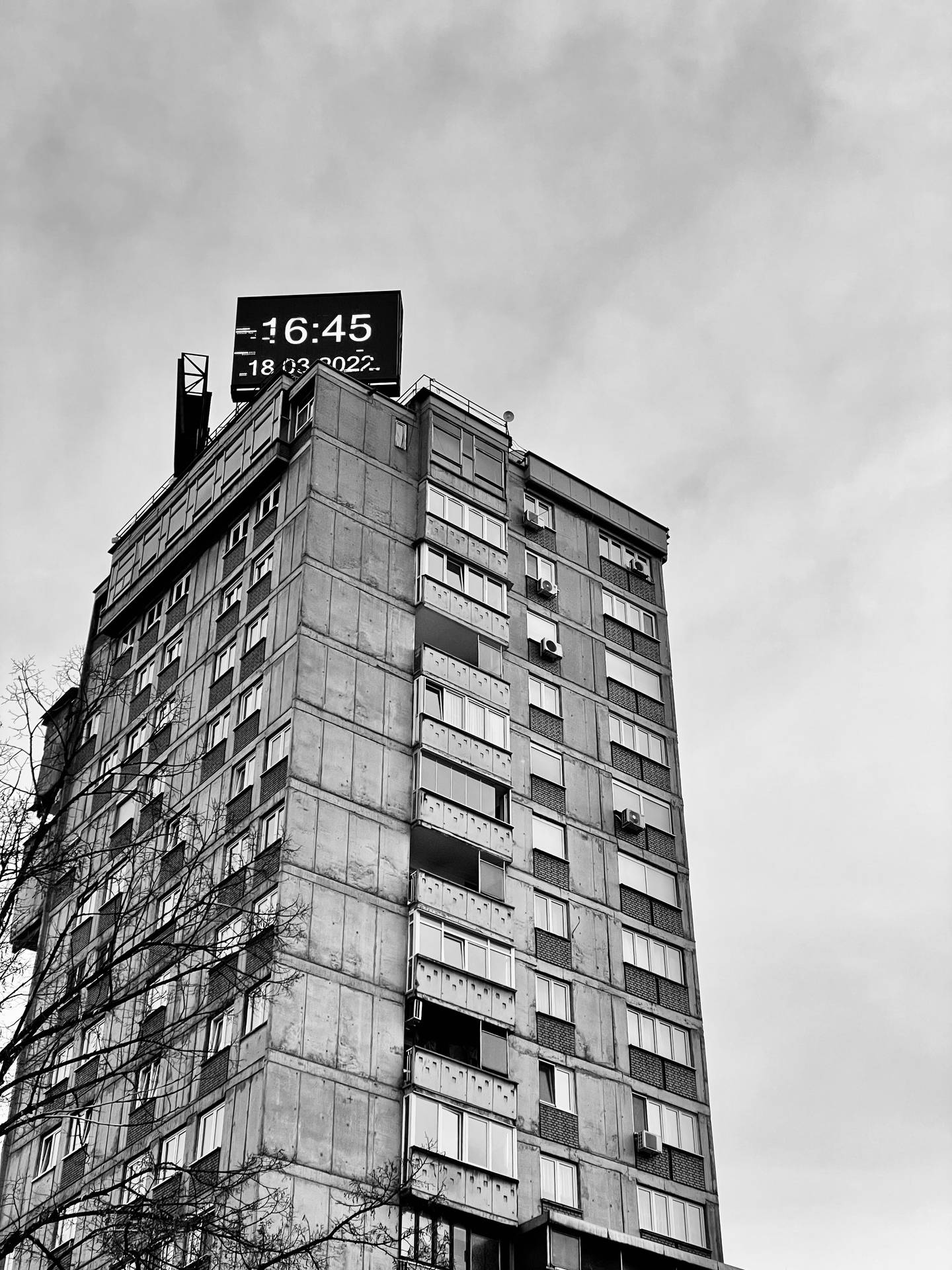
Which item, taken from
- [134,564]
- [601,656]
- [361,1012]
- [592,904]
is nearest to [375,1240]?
[361,1012]

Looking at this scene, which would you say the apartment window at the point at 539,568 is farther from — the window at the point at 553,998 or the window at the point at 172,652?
the window at the point at 553,998

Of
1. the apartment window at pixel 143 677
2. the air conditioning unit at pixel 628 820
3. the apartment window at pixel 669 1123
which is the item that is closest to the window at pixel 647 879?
the air conditioning unit at pixel 628 820

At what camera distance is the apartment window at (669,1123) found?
45.7m

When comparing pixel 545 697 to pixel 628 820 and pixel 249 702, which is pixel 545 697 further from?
pixel 249 702

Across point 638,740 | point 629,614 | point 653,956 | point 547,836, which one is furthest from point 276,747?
point 629,614

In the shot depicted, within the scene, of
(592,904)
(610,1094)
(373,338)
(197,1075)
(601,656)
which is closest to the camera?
(197,1075)

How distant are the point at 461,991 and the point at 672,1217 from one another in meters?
8.41

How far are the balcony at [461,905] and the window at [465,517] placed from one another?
12.2 m

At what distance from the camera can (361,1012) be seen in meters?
41.1

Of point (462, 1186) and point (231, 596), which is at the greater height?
point (231, 596)

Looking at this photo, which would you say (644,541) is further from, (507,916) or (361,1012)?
(361,1012)

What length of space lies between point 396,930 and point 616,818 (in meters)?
10.4

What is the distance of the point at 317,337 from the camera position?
59.3 metres

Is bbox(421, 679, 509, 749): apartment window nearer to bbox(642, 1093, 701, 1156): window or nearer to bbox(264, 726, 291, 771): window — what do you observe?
bbox(264, 726, 291, 771): window
